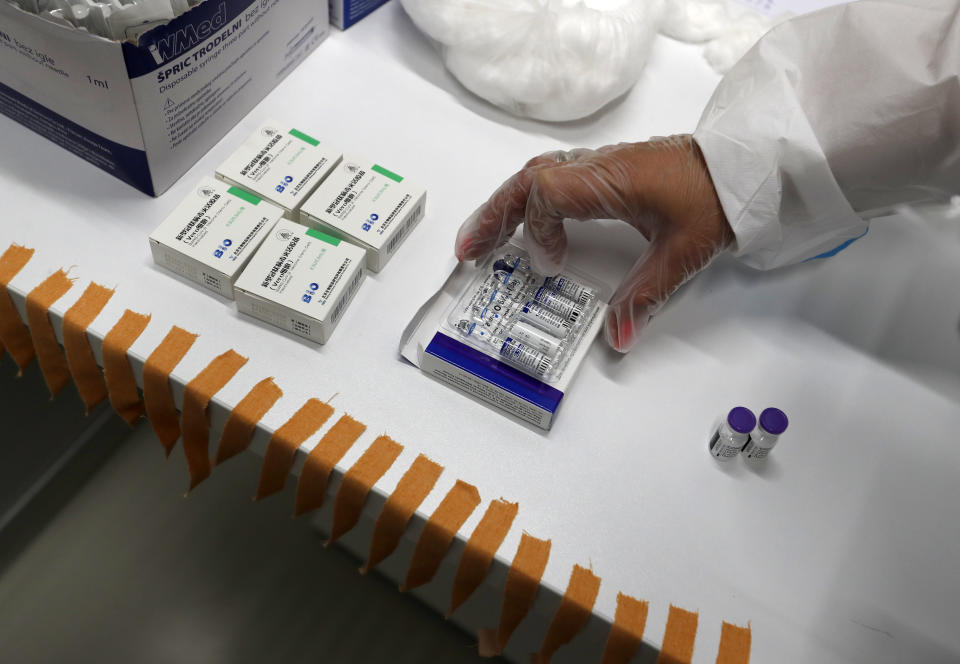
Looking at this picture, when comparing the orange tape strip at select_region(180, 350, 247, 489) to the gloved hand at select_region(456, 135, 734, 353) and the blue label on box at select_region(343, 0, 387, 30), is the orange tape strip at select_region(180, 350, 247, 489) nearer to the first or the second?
the gloved hand at select_region(456, 135, 734, 353)

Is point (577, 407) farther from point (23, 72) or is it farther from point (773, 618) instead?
point (23, 72)

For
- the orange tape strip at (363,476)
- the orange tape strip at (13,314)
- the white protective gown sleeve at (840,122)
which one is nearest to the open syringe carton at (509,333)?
the orange tape strip at (363,476)

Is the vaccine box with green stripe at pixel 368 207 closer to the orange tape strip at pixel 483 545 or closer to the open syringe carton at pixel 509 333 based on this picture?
the open syringe carton at pixel 509 333

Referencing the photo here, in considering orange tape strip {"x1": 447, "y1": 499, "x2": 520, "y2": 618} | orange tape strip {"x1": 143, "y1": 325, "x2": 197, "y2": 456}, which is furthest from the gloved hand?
orange tape strip {"x1": 143, "y1": 325, "x2": 197, "y2": 456}

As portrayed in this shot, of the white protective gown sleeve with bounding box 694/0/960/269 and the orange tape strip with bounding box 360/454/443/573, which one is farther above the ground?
the white protective gown sleeve with bounding box 694/0/960/269

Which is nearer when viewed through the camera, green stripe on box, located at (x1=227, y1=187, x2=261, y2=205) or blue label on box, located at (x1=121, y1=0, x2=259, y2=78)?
blue label on box, located at (x1=121, y1=0, x2=259, y2=78)

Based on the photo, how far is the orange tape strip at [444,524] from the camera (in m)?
0.72

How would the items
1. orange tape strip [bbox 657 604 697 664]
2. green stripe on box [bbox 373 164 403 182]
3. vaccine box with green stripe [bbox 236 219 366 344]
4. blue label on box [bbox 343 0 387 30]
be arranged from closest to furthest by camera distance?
orange tape strip [bbox 657 604 697 664], vaccine box with green stripe [bbox 236 219 366 344], green stripe on box [bbox 373 164 403 182], blue label on box [bbox 343 0 387 30]

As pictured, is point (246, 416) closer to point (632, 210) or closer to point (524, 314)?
point (524, 314)

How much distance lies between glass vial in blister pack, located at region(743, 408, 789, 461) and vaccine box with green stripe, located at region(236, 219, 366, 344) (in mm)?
470

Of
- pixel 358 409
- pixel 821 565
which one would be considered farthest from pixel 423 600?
pixel 821 565

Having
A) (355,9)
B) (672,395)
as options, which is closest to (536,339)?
(672,395)

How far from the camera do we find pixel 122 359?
786 millimetres

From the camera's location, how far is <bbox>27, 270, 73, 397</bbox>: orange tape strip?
0.80 metres
